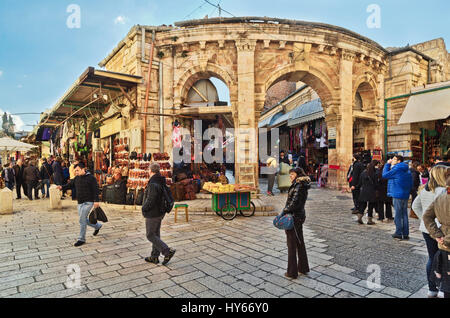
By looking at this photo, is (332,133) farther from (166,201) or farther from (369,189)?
(166,201)

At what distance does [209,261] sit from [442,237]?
3.14 m

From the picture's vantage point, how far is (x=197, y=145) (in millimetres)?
12211

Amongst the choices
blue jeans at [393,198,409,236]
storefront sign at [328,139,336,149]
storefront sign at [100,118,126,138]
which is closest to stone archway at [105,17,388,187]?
storefront sign at [328,139,336,149]

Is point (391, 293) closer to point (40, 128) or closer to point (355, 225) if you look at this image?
point (355, 225)

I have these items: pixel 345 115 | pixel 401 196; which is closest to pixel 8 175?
pixel 401 196

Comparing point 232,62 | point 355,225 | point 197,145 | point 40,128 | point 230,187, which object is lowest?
point 355,225

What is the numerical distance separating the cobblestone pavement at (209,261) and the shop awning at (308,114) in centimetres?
793

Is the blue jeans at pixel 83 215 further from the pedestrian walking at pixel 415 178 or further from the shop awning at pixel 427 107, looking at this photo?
the shop awning at pixel 427 107

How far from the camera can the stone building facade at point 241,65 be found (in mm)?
11055

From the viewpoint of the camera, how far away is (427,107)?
12.6m

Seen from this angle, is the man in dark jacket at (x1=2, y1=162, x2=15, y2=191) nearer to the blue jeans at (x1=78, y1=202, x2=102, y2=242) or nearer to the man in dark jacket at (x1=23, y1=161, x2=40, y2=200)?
the man in dark jacket at (x1=23, y1=161, x2=40, y2=200)

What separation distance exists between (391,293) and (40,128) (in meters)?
24.2
